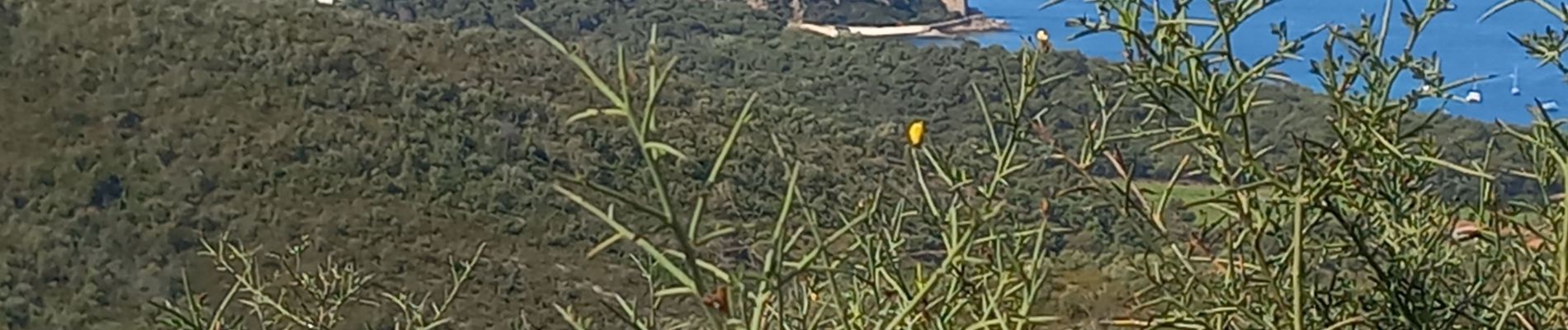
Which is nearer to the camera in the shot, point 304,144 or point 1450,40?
point 1450,40

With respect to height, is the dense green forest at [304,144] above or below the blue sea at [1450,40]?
below

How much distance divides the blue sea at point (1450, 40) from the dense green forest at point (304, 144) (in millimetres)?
4734

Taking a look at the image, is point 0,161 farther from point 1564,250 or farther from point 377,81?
point 1564,250

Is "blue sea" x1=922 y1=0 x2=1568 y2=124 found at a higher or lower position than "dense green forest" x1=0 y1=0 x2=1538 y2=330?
higher

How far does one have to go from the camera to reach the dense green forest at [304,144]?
11469 millimetres

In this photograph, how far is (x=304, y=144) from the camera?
1445cm

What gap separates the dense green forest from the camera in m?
11.5

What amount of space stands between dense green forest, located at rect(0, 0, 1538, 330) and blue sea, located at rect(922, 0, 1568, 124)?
15.5 ft

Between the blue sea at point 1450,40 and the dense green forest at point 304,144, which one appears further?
the dense green forest at point 304,144

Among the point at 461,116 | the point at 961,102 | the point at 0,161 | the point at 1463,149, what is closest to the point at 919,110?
the point at 961,102

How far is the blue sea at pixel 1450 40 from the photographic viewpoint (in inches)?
59.9

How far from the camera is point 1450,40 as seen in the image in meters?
3.76

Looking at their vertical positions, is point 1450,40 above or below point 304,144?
above

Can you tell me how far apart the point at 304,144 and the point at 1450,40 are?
38.2 ft
